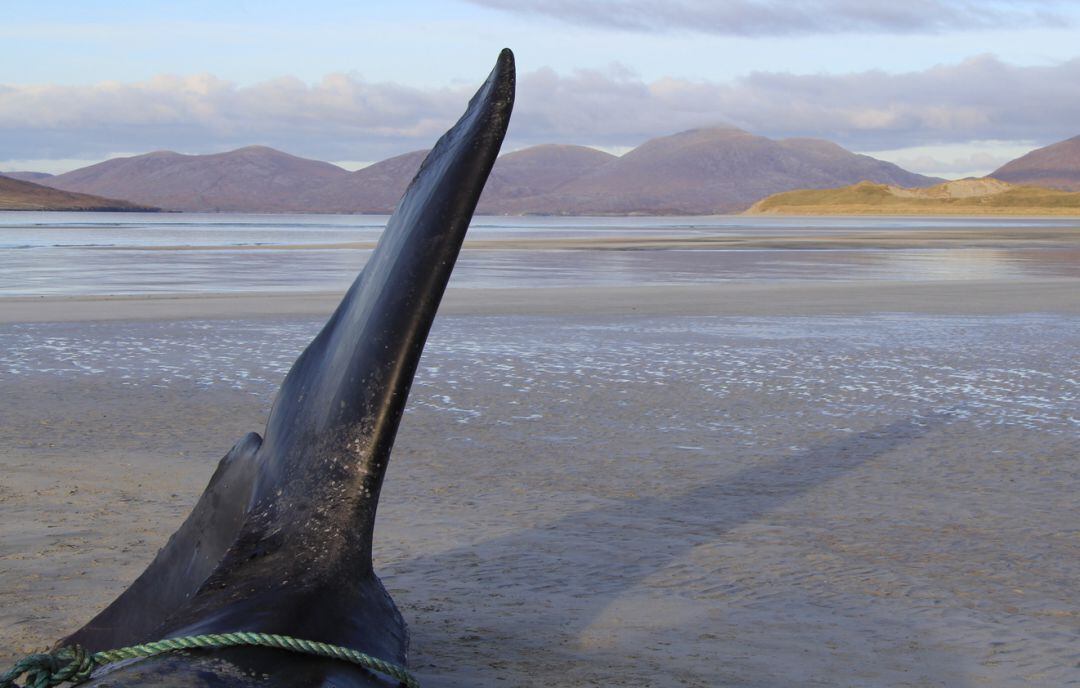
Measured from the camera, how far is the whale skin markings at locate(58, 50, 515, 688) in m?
3.52

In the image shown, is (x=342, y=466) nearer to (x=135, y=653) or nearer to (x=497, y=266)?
(x=135, y=653)

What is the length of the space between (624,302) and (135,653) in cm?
1931

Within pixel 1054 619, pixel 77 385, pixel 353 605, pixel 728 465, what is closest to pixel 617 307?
pixel 77 385

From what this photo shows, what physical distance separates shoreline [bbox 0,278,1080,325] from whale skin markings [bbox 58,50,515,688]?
15.6 metres

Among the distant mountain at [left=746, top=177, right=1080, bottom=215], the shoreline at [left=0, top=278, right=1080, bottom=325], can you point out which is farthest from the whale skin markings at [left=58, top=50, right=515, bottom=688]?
the distant mountain at [left=746, top=177, right=1080, bottom=215]

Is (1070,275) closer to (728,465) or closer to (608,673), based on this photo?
(728,465)

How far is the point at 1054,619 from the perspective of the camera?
5.60 meters

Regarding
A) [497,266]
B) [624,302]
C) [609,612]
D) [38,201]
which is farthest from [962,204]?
[609,612]

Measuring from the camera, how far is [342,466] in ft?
12.3

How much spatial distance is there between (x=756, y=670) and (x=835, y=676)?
1.00ft

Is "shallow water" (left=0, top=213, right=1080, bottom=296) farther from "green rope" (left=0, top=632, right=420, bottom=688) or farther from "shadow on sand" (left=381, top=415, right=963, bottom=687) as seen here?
"green rope" (left=0, top=632, right=420, bottom=688)

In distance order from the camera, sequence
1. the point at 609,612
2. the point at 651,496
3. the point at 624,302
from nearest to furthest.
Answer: the point at 609,612, the point at 651,496, the point at 624,302

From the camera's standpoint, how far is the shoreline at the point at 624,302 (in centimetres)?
2011

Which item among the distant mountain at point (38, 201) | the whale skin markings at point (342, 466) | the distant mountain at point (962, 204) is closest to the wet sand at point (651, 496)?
the whale skin markings at point (342, 466)
